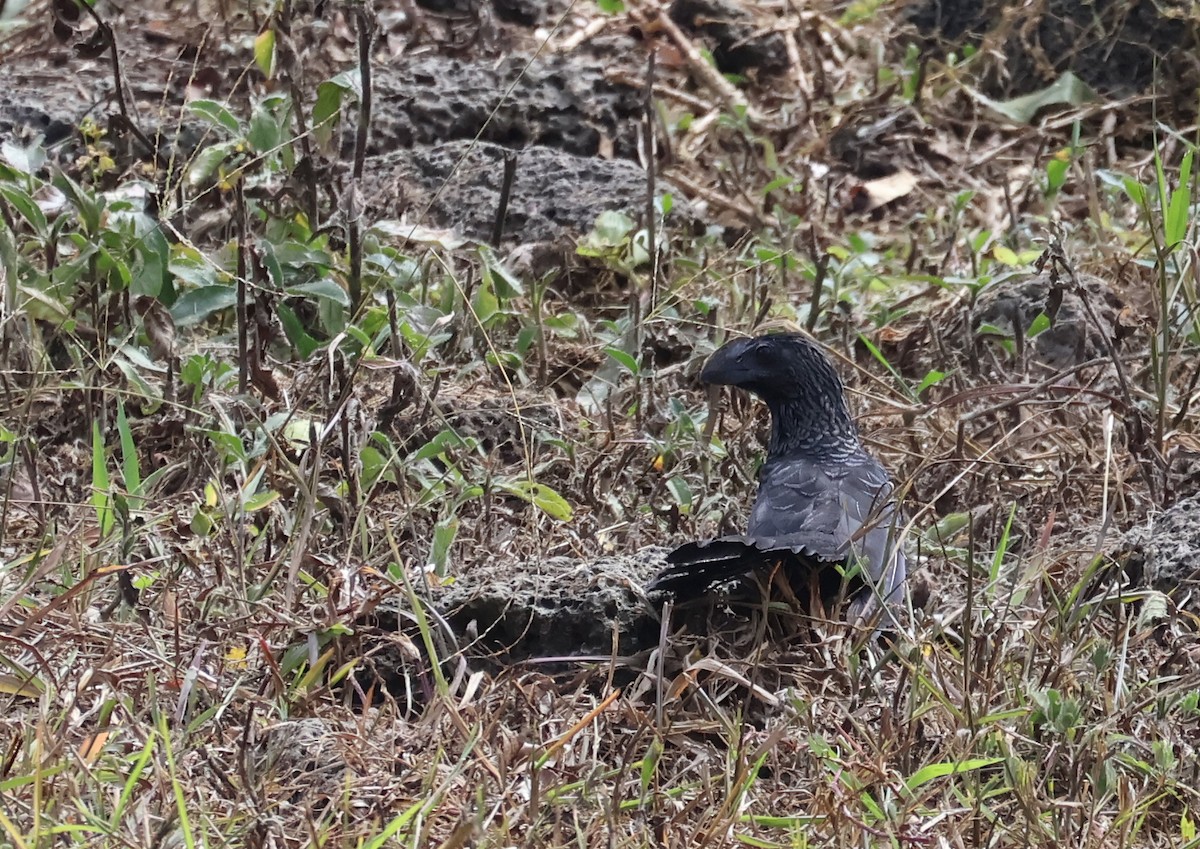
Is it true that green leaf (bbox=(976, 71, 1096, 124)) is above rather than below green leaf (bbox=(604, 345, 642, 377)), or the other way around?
below

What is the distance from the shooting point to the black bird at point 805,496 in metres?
3.05

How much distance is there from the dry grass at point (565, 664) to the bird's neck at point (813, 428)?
0.14 metres

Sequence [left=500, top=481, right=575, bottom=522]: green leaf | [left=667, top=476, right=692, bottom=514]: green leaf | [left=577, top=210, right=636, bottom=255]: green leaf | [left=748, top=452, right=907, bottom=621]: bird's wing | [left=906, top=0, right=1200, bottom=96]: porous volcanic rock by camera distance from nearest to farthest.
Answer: [left=748, top=452, right=907, bottom=621]: bird's wing
[left=500, top=481, right=575, bottom=522]: green leaf
[left=667, top=476, right=692, bottom=514]: green leaf
[left=577, top=210, right=636, bottom=255]: green leaf
[left=906, top=0, right=1200, bottom=96]: porous volcanic rock

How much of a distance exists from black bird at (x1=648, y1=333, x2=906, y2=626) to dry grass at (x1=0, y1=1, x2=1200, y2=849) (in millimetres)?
124

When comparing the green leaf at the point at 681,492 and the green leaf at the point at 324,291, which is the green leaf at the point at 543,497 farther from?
the green leaf at the point at 324,291

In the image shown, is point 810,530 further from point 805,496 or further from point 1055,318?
point 1055,318

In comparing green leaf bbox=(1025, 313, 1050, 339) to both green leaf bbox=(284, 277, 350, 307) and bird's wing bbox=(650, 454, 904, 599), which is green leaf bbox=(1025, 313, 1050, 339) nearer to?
bird's wing bbox=(650, 454, 904, 599)

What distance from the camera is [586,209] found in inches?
204

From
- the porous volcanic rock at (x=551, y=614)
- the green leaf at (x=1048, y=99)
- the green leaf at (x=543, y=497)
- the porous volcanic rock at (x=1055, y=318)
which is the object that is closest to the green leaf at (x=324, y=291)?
the green leaf at (x=543, y=497)

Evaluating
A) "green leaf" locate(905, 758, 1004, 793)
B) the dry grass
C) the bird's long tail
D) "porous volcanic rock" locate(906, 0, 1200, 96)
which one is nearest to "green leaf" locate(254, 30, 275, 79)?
the dry grass

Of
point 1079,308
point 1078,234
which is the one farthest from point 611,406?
point 1078,234

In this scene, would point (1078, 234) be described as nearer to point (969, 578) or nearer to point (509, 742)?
point (969, 578)

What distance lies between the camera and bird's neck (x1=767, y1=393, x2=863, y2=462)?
3.91m

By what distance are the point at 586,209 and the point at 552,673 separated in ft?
7.77
